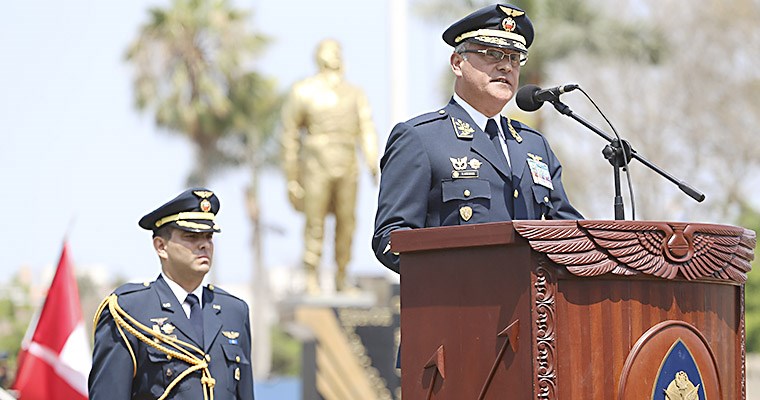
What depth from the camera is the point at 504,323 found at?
10.2ft

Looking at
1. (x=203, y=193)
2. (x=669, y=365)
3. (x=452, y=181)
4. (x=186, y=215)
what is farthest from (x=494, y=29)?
(x=203, y=193)

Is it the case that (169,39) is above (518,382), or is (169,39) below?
above

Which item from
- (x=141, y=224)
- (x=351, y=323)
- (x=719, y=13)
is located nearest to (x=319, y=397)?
(x=351, y=323)

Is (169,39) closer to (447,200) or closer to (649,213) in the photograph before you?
(649,213)

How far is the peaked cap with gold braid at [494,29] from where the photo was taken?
387cm

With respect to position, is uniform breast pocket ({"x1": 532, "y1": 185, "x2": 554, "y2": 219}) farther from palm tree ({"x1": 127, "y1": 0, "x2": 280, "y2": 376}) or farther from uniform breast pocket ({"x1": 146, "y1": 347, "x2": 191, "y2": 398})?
palm tree ({"x1": 127, "y1": 0, "x2": 280, "y2": 376})

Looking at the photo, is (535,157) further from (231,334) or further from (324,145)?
(324,145)

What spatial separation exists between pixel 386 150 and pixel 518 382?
3.62 ft

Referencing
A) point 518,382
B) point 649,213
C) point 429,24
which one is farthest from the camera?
point 649,213

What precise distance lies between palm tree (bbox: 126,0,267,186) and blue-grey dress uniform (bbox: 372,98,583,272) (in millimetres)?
27454

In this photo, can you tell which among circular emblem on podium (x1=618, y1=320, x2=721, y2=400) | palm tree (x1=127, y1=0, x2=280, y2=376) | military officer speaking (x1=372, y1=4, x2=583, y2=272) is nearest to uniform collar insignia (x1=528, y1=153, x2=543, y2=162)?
military officer speaking (x1=372, y1=4, x2=583, y2=272)

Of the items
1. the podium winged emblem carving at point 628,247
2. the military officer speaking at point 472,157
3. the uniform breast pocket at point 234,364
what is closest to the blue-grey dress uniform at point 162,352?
the uniform breast pocket at point 234,364

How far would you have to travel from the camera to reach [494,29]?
3.90 meters

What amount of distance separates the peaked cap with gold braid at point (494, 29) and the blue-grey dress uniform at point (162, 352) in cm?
204
